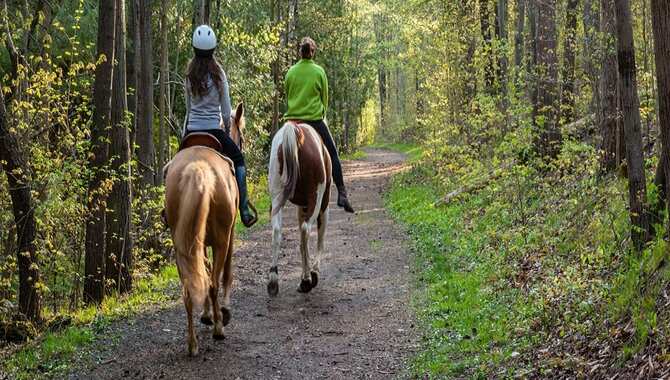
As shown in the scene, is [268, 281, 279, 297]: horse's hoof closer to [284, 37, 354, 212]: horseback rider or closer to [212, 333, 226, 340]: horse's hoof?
[212, 333, 226, 340]: horse's hoof

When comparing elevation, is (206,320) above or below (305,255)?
below

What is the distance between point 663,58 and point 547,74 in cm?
818

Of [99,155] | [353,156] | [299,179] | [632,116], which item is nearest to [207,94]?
[299,179]

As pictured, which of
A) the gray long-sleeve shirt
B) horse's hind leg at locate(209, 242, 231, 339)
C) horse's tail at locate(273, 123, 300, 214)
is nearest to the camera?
horse's hind leg at locate(209, 242, 231, 339)

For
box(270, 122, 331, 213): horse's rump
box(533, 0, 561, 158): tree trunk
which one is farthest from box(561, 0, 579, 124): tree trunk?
Result: box(270, 122, 331, 213): horse's rump

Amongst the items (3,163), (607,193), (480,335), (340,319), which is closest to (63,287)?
(3,163)

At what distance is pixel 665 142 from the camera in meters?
5.39

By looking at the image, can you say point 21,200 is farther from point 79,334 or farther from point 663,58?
point 663,58

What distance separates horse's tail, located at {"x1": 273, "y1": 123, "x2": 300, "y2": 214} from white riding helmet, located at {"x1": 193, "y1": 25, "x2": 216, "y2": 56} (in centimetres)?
174

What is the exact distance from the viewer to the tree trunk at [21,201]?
7926 mm

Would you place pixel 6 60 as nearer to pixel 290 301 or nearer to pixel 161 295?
pixel 161 295

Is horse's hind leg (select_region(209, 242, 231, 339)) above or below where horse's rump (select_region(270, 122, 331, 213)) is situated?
below

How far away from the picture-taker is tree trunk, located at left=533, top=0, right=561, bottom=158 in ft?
41.9

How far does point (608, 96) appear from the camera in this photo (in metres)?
9.73
